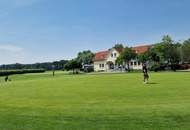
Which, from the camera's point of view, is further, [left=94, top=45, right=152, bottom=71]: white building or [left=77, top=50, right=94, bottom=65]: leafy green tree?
[left=77, top=50, right=94, bottom=65]: leafy green tree

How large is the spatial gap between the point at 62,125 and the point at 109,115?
2.64 m

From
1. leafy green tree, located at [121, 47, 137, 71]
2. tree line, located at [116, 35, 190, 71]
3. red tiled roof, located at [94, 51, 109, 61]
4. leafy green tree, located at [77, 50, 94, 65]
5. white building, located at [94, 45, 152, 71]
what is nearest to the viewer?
tree line, located at [116, 35, 190, 71]

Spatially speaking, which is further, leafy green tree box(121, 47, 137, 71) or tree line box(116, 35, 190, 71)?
leafy green tree box(121, 47, 137, 71)

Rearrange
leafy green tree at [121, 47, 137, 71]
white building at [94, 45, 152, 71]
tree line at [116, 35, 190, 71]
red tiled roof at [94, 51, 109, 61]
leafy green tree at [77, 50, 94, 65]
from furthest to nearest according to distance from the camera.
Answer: leafy green tree at [77, 50, 94, 65], red tiled roof at [94, 51, 109, 61], white building at [94, 45, 152, 71], leafy green tree at [121, 47, 137, 71], tree line at [116, 35, 190, 71]

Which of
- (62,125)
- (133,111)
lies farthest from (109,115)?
(62,125)

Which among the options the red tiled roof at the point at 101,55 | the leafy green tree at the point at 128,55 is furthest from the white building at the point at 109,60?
the leafy green tree at the point at 128,55

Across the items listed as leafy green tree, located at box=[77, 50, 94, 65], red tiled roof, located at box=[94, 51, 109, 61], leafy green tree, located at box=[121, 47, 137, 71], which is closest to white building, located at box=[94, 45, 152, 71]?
red tiled roof, located at box=[94, 51, 109, 61]

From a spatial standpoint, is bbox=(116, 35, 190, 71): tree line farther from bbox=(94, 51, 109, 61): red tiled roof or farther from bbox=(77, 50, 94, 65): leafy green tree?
bbox=(77, 50, 94, 65): leafy green tree

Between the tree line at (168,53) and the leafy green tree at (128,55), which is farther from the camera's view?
the leafy green tree at (128,55)

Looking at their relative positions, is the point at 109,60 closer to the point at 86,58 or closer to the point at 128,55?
the point at 128,55

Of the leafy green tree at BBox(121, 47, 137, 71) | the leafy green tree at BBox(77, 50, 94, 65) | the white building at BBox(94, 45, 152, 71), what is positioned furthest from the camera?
the leafy green tree at BBox(77, 50, 94, 65)

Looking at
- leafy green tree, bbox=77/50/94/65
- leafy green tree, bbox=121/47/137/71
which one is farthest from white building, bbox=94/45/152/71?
leafy green tree, bbox=77/50/94/65

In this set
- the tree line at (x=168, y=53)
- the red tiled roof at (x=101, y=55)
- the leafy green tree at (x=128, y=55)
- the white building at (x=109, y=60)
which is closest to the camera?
the tree line at (x=168, y=53)

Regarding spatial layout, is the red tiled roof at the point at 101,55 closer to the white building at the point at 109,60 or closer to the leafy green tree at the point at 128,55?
the white building at the point at 109,60
